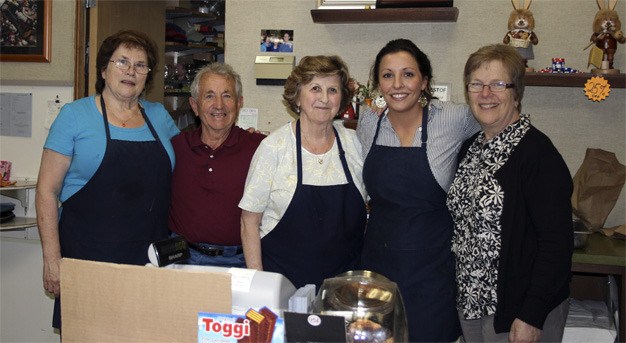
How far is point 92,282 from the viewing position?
134 centimetres

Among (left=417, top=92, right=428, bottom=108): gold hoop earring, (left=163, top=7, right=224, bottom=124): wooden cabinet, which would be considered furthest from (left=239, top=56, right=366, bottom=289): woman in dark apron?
(left=163, top=7, right=224, bottom=124): wooden cabinet

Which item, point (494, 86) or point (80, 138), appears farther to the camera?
point (80, 138)

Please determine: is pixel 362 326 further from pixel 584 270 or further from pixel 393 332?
pixel 584 270

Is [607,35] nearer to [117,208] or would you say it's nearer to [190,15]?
[117,208]

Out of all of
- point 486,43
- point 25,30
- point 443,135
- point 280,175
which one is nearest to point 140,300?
point 280,175

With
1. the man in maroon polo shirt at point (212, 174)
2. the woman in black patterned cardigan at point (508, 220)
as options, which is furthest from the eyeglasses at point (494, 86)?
the man in maroon polo shirt at point (212, 174)

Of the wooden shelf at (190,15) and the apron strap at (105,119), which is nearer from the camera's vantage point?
the apron strap at (105,119)

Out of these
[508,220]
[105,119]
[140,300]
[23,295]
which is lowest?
[23,295]

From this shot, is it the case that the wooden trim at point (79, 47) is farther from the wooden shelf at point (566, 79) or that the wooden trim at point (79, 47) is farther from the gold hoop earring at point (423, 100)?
the wooden shelf at point (566, 79)

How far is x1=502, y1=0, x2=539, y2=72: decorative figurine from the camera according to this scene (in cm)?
288

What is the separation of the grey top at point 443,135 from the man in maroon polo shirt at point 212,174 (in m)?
0.54

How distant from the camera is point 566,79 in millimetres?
2828

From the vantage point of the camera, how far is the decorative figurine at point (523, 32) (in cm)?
288

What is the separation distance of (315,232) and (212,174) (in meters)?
0.49
